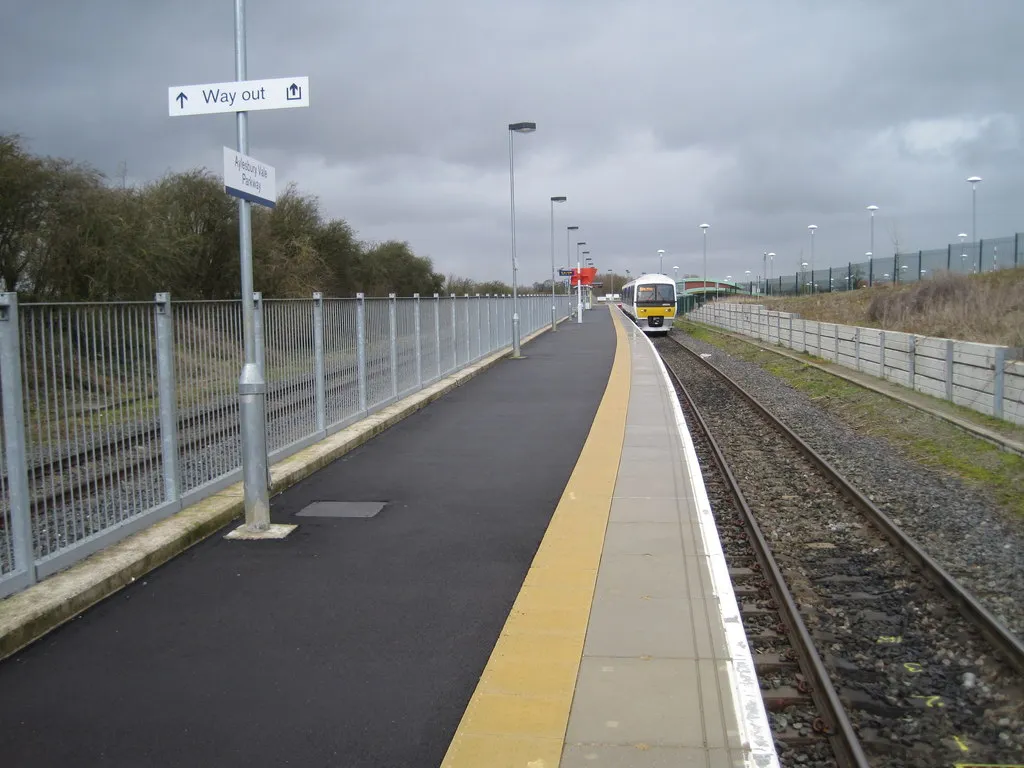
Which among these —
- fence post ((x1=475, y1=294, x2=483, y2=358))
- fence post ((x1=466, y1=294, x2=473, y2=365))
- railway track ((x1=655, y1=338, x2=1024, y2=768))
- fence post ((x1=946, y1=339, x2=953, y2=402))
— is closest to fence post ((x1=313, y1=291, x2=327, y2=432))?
railway track ((x1=655, y1=338, x2=1024, y2=768))

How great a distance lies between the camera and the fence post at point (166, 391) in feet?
21.2

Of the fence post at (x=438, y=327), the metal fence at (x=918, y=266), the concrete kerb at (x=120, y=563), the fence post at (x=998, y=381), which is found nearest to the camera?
the concrete kerb at (x=120, y=563)

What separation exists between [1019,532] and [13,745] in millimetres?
7333

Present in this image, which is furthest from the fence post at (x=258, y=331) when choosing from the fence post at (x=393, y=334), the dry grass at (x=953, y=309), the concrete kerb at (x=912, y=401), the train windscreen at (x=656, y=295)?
the train windscreen at (x=656, y=295)

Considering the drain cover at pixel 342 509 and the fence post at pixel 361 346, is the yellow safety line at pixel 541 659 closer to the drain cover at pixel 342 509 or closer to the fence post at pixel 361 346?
the drain cover at pixel 342 509

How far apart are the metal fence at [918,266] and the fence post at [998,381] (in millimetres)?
24635

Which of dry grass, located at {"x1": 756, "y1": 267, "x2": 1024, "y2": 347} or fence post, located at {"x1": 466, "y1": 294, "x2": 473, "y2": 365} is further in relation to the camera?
dry grass, located at {"x1": 756, "y1": 267, "x2": 1024, "y2": 347}

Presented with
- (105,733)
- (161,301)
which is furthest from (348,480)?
(105,733)

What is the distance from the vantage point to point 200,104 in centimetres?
670

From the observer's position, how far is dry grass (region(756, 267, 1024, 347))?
2261cm

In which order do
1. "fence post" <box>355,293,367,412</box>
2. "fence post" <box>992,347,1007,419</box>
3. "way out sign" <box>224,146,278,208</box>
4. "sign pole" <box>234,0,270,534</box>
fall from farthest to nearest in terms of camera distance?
"fence post" <box>992,347,1007,419</box> < "fence post" <box>355,293,367,412</box> < "sign pole" <box>234,0,270,534</box> < "way out sign" <box>224,146,278,208</box>

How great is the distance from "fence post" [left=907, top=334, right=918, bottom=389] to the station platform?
34.1 feet

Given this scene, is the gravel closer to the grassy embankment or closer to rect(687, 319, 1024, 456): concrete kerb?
the grassy embankment

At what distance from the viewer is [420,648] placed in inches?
180
